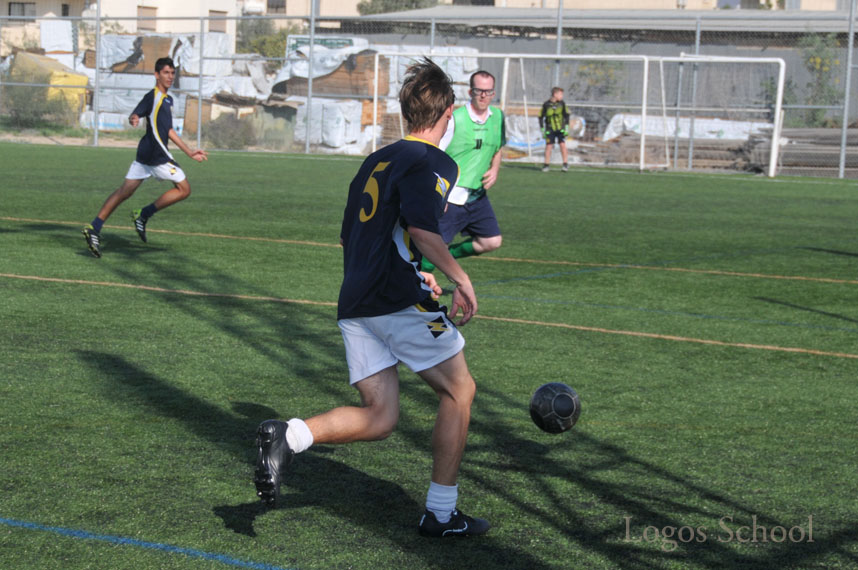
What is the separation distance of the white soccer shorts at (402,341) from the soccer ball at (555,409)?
2.72 ft

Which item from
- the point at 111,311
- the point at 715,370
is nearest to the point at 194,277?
the point at 111,311

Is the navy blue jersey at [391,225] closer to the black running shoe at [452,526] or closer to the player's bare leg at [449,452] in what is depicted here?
the player's bare leg at [449,452]

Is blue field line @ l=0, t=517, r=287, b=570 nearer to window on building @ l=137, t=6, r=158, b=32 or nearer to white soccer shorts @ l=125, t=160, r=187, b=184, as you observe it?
white soccer shorts @ l=125, t=160, r=187, b=184

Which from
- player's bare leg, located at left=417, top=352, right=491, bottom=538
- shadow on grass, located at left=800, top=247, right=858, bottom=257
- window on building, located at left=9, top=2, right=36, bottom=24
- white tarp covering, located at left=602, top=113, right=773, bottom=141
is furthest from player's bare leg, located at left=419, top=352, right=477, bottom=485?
window on building, located at left=9, top=2, right=36, bottom=24

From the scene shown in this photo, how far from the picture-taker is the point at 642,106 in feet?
95.2

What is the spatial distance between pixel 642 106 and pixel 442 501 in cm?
2619

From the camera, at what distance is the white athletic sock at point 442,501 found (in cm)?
405

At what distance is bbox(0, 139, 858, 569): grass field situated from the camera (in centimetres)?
404

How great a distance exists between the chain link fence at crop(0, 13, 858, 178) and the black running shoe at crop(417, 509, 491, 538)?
81.5 feet

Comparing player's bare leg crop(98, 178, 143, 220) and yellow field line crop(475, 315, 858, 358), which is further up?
player's bare leg crop(98, 178, 143, 220)

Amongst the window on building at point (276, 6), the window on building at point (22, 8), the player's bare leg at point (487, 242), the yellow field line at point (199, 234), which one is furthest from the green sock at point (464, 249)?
the window on building at point (276, 6)

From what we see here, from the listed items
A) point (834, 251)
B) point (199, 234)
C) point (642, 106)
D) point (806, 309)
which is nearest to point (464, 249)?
point (806, 309)

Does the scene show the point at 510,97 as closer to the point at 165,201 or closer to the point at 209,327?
the point at 165,201

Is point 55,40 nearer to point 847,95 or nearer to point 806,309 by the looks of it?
point 847,95
